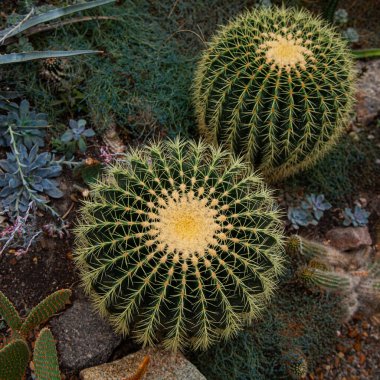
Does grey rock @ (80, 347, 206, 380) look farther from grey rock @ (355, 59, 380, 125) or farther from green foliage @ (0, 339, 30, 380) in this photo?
grey rock @ (355, 59, 380, 125)

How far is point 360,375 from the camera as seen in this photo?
3.59 metres

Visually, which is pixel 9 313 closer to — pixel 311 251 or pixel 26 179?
pixel 26 179

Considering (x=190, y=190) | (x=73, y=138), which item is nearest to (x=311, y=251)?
(x=190, y=190)

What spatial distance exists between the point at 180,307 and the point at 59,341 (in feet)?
2.65

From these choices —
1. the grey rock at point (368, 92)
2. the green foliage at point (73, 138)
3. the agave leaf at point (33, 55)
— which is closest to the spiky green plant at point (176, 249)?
the green foliage at point (73, 138)

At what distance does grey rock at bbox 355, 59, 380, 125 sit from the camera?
4.38 m

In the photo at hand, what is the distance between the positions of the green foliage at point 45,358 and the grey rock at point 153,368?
322mm

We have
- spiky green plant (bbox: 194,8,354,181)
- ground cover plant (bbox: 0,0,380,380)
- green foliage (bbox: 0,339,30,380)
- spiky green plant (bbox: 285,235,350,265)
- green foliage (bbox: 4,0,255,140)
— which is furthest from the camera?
A: green foliage (bbox: 4,0,255,140)

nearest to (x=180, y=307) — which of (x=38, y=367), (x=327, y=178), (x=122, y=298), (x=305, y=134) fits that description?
(x=122, y=298)

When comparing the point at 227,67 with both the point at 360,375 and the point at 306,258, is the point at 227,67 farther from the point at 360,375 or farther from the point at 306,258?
the point at 360,375

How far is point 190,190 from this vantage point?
2723 millimetres

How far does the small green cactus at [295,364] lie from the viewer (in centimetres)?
326

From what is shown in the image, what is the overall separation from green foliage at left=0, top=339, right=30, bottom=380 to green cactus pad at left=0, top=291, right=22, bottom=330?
200 millimetres

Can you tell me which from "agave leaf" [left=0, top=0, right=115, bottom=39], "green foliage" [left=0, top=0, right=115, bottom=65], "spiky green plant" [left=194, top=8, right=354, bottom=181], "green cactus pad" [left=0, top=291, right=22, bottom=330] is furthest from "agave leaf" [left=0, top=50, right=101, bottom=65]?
"green cactus pad" [left=0, top=291, right=22, bottom=330]
